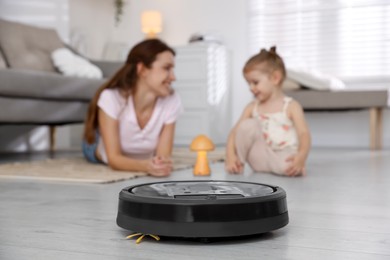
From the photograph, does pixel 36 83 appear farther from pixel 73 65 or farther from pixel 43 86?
pixel 73 65

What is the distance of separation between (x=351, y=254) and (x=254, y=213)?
0.16 m

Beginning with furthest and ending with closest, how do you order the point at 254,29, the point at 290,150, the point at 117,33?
the point at 117,33 → the point at 254,29 → the point at 290,150

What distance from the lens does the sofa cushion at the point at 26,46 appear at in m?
3.64

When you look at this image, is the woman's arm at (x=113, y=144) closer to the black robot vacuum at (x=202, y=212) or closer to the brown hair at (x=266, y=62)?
→ the brown hair at (x=266, y=62)

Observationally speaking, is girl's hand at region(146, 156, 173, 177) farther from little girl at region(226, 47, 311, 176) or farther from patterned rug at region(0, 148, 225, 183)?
little girl at region(226, 47, 311, 176)

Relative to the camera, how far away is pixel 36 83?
306cm

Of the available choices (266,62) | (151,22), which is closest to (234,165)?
(266,62)

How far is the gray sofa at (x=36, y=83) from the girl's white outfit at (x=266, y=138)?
4.39 ft

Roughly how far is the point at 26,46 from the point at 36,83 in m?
0.80

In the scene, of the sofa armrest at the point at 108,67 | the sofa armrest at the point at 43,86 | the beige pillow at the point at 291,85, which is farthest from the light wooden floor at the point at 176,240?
the beige pillow at the point at 291,85

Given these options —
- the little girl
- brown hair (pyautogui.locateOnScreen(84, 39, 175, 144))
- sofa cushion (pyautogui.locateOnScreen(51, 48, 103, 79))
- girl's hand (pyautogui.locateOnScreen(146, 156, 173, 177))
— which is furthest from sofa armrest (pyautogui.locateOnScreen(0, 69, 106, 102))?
the little girl

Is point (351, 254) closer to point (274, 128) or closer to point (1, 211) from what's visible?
point (1, 211)

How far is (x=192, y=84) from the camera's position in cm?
482

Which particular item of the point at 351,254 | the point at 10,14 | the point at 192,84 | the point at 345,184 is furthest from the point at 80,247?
the point at 192,84
